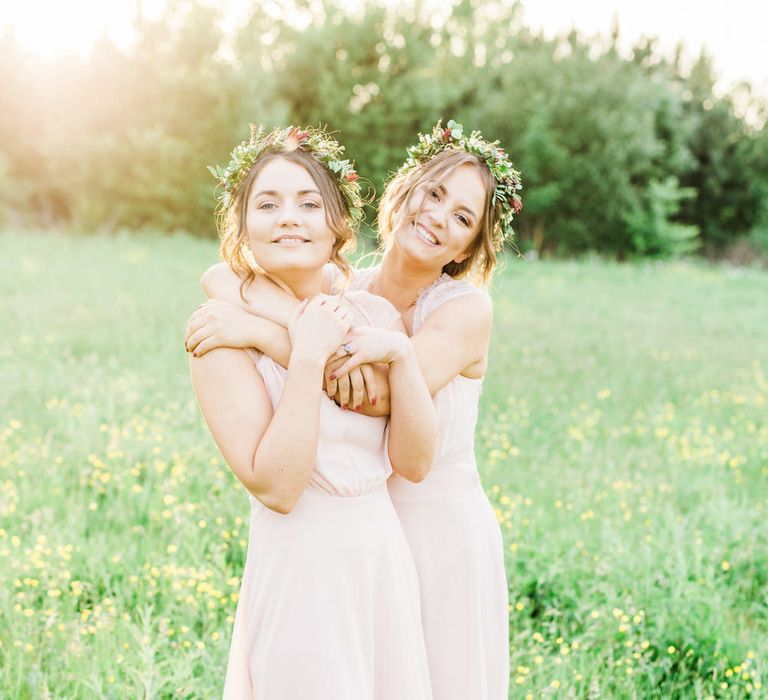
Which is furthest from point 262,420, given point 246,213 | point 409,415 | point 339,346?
point 246,213

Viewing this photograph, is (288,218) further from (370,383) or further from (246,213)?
(370,383)

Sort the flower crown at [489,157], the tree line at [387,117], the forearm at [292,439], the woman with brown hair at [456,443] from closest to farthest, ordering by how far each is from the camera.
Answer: the forearm at [292,439]
the woman with brown hair at [456,443]
the flower crown at [489,157]
the tree line at [387,117]

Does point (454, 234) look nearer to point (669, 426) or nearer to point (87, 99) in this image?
point (669, 426)

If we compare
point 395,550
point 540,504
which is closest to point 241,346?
point 395,550

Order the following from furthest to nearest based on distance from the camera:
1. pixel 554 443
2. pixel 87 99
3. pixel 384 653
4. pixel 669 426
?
→ 1. pixel 87 99
2. pixel 669 426
3. pixel 554 443
4. pixel 384 653

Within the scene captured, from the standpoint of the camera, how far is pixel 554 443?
697 cm

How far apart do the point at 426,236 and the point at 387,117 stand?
28212mm

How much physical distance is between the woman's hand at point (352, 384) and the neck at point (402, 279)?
774mm

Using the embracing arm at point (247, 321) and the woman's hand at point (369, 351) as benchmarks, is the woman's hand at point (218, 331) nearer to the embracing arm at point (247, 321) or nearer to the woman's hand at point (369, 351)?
the embracing arm at point (247, 321)

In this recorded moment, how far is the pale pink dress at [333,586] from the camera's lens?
7.33ft

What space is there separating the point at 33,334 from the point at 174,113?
18244 millimetres

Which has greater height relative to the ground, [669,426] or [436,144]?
[436,144]

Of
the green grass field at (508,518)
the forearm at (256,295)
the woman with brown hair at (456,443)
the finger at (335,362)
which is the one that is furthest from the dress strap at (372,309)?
the green grass field at (508,518)

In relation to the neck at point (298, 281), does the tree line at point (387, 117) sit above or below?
above
